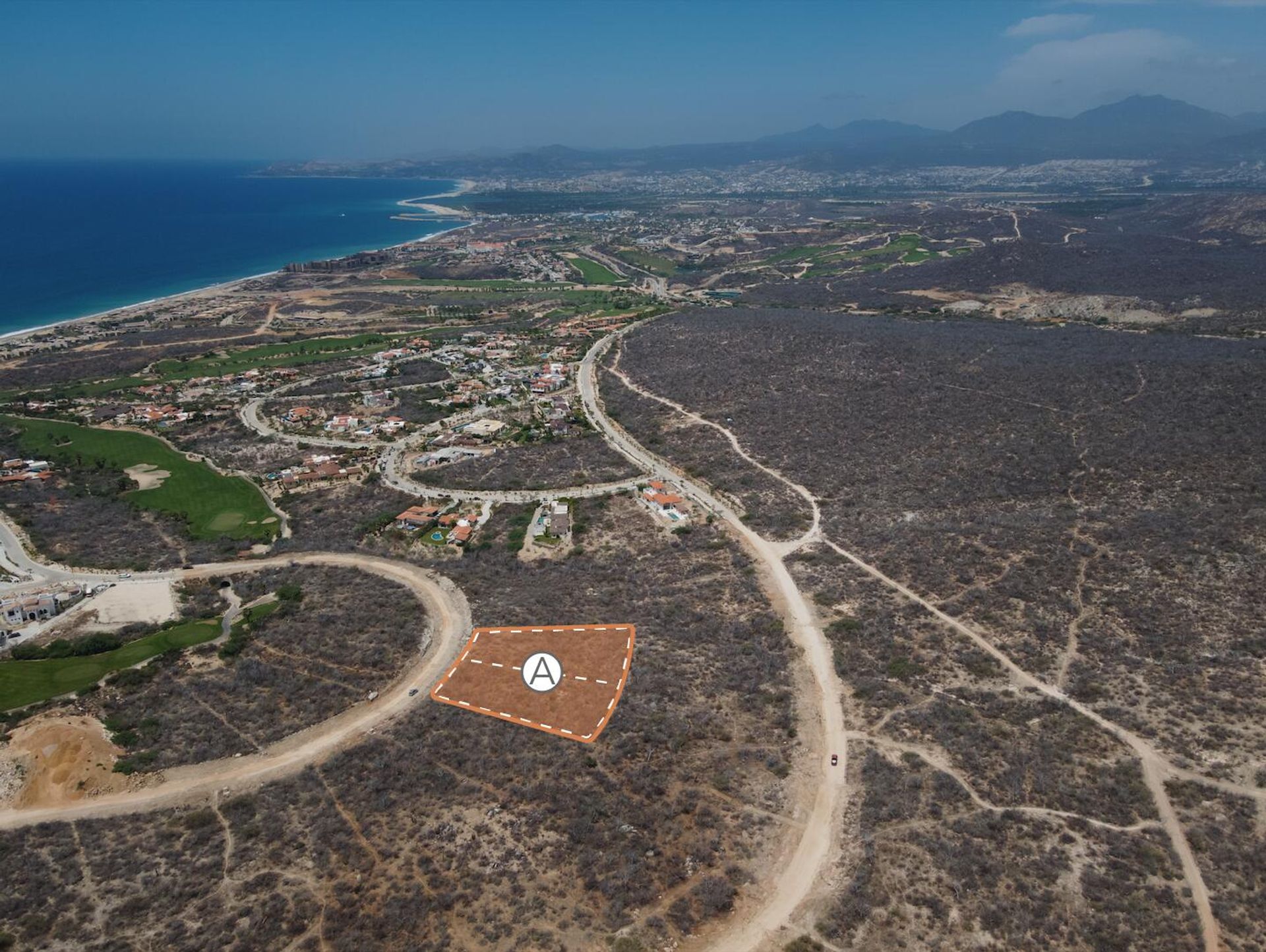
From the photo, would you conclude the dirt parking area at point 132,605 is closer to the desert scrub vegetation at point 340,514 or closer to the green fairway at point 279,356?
the desert scrub vegetation at point 340,514

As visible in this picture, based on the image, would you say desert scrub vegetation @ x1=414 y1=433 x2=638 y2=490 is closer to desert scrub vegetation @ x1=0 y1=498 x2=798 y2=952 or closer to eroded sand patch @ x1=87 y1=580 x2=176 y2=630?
eroded sand patch @ x1=87 y1=580 x2=176 y2=630

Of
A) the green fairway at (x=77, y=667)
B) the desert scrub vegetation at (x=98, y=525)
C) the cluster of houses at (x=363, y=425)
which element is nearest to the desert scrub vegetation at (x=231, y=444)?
→ the cluster of houses at (x=363, y=425)

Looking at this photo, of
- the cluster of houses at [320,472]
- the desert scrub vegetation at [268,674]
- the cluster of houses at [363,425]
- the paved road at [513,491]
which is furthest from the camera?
the cluster of houses at [363,425]

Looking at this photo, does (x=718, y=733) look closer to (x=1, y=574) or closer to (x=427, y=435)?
(x=1, y=574)

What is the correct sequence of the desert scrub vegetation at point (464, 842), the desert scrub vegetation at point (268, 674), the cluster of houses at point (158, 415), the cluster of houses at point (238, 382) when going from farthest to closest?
the cluster of houses at point (238, 382), the cluster of houses at point (158, 415), the desert scrub vegetation at point (268, 674), the desert scrub vegetation at point (464, 842)

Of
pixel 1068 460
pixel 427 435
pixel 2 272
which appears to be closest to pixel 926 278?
pixel 1068 460

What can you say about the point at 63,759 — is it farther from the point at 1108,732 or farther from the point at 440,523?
the point at 1108,732

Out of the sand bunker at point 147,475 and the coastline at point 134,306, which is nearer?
the sand bunker at point 147,475

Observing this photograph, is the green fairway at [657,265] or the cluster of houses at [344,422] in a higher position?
the green fairway at [657,265]
